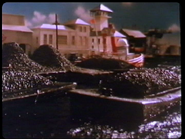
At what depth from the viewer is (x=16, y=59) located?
3.90 ft

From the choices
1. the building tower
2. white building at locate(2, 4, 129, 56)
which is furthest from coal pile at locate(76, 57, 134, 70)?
the building tower

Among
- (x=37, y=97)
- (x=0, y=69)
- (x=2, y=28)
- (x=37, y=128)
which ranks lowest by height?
(x=37, y=128)

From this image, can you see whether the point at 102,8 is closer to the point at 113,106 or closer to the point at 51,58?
the point at 51,58

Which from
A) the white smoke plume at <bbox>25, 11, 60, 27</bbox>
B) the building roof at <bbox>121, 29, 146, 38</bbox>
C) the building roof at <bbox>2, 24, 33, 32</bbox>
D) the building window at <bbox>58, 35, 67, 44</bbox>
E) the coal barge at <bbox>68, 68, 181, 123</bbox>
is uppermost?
the white smoke plume at <bbox>25, 11, 60, 27</bbox>

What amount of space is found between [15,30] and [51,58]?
20 centimetres

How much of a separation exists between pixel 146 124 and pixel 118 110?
132 millimetres

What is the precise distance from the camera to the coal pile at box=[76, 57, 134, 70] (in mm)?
1236

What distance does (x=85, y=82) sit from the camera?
1222mm

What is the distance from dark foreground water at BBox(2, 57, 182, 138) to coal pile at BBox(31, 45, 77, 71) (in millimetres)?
156

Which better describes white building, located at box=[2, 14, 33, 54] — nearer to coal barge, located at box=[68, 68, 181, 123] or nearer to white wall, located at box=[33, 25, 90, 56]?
white wall, located at box=[33, 25, 90, 56]

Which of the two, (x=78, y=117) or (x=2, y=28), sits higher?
(x=2, y=28)

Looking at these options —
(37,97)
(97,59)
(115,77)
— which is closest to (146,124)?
(115,77)

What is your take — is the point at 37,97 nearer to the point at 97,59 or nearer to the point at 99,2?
the point at 97,59

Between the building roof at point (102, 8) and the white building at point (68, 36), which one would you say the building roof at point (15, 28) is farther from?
the building roof at point (102, 8)
